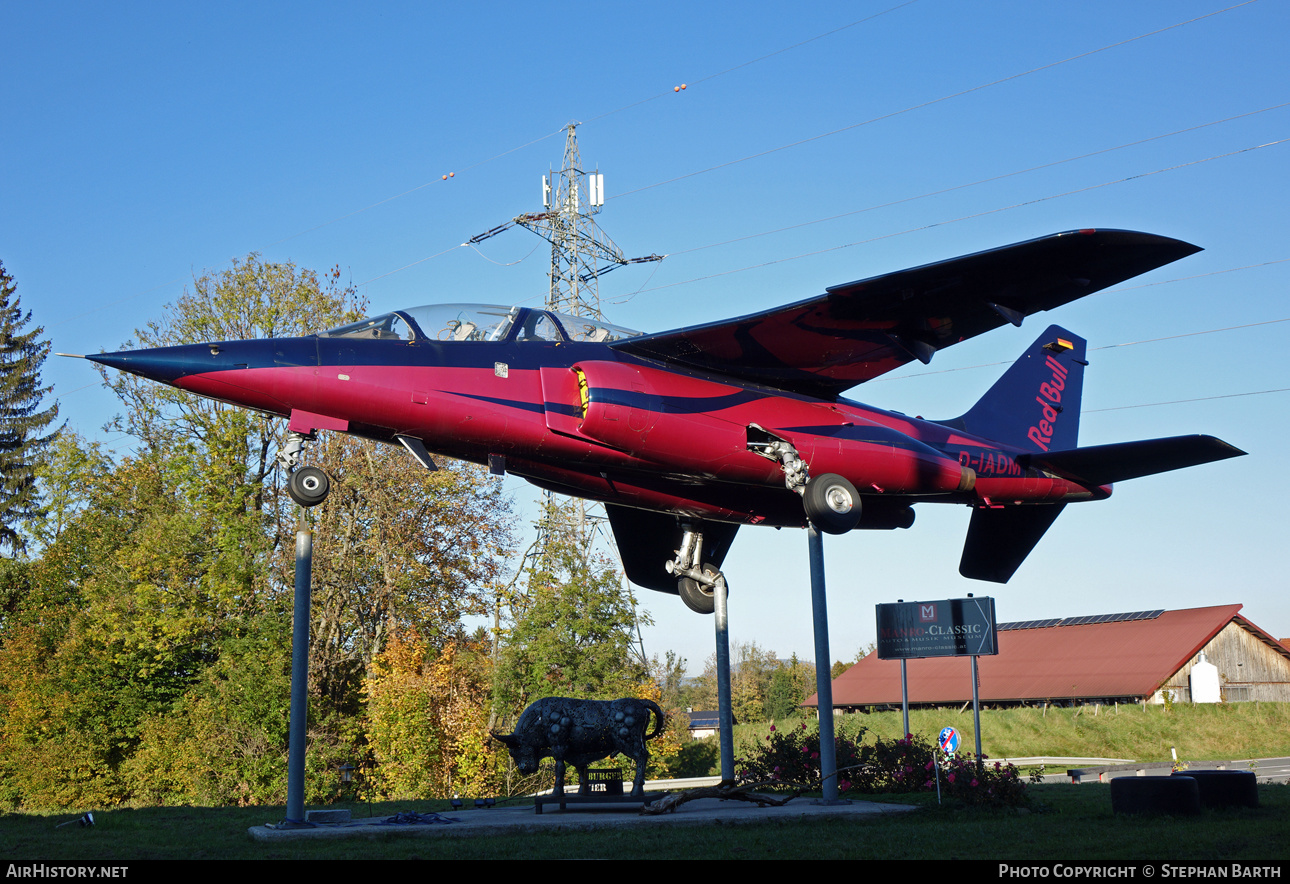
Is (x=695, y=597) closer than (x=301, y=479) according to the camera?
No

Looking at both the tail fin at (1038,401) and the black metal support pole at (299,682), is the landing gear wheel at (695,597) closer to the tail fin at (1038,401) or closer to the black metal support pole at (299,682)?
the tail fin at (1038,401)

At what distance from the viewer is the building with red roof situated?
138 ft

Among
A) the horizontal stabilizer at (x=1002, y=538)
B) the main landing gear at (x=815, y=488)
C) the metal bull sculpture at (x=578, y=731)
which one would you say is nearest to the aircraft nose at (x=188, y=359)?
the metal bull sculpture at (x=578, y=731)

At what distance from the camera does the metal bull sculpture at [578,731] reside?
13.4 metres

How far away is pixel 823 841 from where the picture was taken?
1041cm

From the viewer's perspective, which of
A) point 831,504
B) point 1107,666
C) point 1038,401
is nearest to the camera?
point 831,504

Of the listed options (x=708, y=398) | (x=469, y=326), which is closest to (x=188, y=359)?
(x=469, y=326)

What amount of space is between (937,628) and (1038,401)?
4978mm

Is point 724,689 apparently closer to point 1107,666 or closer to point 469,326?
point 469,326

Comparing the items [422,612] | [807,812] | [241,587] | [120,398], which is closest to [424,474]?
[422,612]

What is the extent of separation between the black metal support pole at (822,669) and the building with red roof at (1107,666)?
2947cm

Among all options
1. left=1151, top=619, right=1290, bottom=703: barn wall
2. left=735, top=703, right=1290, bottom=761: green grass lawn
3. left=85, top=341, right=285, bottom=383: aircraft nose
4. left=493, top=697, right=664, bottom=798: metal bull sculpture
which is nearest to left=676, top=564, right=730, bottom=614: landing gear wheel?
left=493, top=697, right=664, bottom=798: metal bull sculpture

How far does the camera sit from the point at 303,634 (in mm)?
13016

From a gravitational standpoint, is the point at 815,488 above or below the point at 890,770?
above
